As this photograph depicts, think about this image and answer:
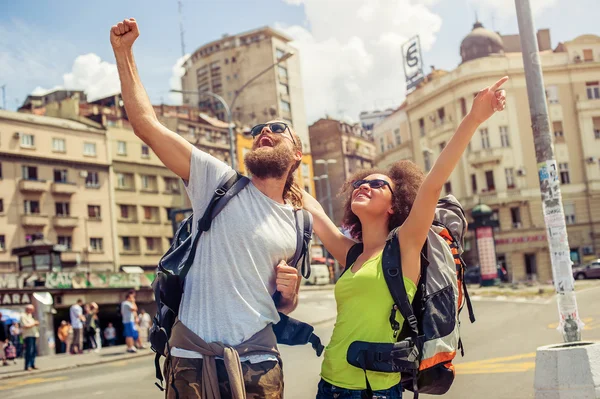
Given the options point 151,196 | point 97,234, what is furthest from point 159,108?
point 97,234

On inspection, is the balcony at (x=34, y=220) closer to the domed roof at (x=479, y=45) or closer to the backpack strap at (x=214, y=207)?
the domed roof at (x=479, y=45)

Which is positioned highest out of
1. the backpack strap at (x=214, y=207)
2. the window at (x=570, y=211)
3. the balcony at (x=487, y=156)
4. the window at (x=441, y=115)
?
the window at (x=441, y=115)

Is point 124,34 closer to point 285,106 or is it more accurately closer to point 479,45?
point 479,45

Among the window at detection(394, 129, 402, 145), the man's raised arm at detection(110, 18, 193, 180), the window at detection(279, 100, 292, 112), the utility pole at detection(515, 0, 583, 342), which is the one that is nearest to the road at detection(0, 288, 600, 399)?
the utility pole at detection(515, 0, 583, 342)

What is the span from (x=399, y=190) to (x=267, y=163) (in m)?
0.80

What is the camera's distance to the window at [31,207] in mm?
50844

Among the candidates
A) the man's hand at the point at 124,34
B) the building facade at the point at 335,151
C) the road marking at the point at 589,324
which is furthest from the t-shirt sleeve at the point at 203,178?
the building facade at the point at 335,151

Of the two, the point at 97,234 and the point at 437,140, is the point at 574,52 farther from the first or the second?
the point at 97,234

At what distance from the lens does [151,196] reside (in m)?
59.7

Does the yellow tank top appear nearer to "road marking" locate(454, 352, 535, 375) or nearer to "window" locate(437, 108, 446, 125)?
"road marking" locate(454, 352, 535, 375)

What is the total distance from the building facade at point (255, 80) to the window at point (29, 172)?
94.9 ft

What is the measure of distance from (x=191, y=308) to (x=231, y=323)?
0.69ft

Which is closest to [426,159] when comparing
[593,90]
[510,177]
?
[510,177]

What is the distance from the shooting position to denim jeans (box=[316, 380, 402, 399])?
318cm
